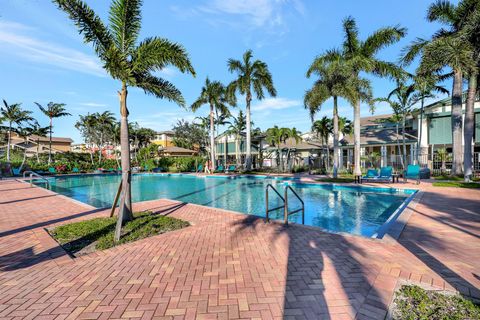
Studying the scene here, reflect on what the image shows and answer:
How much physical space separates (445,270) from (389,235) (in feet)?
4.78

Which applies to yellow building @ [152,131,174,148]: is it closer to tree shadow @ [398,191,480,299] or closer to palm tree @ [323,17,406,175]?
palm tree @ [323,17,406,175]

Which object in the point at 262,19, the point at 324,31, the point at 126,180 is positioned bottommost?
the point at 126,180

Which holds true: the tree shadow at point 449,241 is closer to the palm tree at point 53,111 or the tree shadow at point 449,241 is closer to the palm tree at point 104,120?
the palm tree at point 53,111

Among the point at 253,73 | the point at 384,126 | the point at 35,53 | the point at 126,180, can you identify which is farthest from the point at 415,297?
the point at 384,126

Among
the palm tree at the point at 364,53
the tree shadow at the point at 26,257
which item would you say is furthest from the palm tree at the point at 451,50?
the tree shadow at the point at 26,257

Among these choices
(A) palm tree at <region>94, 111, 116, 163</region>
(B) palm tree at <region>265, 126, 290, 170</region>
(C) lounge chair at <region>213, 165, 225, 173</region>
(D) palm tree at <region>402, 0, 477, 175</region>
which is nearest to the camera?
(D) palm tree at <region>402, 0, 477, 175</region>

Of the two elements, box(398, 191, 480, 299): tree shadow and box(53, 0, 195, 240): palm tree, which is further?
box(53, 0, 195, 240): palm tree

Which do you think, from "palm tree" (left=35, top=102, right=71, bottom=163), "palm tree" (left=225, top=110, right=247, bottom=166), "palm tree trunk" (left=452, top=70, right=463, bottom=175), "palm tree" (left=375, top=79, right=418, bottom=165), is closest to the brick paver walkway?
"palm tree trunk" (left=452, top=70, right=463, bottom=175)

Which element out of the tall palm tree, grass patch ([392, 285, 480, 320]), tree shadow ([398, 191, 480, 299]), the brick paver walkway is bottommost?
the brick paver walkway

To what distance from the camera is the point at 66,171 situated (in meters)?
28.1

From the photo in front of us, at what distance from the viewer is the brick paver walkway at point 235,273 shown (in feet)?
8.54

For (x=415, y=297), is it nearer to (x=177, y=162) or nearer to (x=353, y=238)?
(x=353, y=238)

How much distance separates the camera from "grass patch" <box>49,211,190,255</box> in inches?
182

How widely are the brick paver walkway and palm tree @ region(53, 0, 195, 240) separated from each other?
1.98 metres
